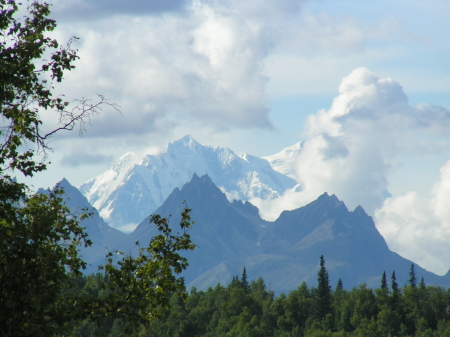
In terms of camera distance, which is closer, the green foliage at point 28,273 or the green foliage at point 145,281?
the green foliage at point 28,273

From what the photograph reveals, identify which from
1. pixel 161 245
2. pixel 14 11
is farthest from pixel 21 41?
pixel 161 245

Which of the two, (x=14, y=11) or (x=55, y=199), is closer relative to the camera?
(x=14, y=11)

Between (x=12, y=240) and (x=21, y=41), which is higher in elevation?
(x=21, y=41)

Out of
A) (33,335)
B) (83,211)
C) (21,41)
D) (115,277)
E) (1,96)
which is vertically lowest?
(33,335)

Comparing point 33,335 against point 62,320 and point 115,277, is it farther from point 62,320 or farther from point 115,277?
point 115,277

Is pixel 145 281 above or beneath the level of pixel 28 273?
above

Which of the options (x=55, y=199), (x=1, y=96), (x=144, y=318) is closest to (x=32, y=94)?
(x=1, y=96)

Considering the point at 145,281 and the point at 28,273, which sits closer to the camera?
the point at 28,273

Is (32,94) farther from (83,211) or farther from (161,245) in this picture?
(161,245)

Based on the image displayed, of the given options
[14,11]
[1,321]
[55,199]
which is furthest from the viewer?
[55,199]

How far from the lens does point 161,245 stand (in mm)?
28922

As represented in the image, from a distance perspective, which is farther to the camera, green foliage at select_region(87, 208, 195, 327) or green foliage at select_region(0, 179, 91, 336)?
green foliage at select_region(87, 208, 195, 327)

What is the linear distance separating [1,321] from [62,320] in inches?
86.5

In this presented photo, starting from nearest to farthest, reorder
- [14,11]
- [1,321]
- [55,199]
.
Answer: [1,321], [14,11], [55,199]
